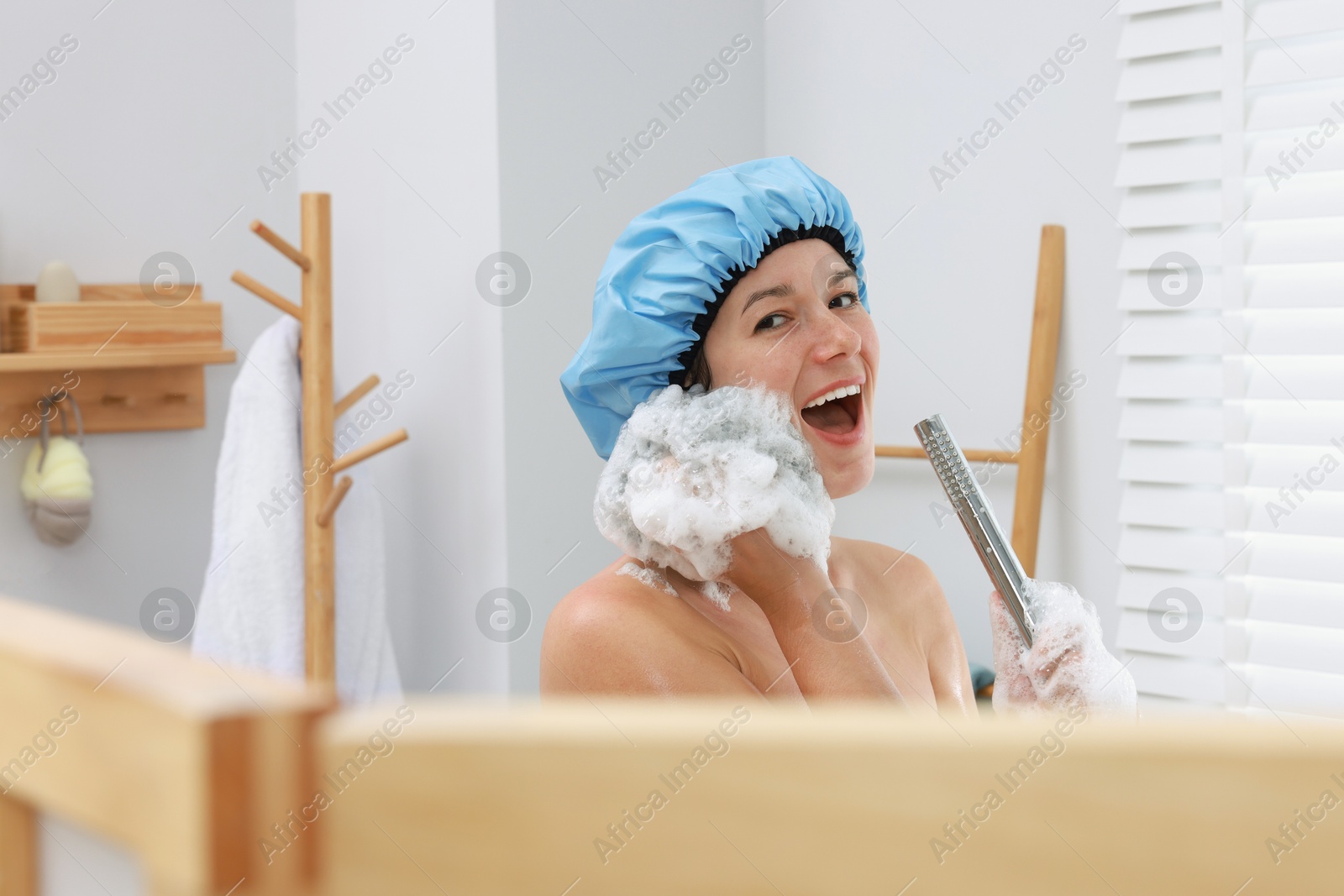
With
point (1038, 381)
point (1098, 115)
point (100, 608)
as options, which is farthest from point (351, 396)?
point (1098, 115)

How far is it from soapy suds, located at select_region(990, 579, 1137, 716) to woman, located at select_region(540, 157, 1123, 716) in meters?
0.05

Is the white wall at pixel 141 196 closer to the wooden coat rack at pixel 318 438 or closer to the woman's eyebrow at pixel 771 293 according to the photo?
the wooden coat rack at pixel 318 438

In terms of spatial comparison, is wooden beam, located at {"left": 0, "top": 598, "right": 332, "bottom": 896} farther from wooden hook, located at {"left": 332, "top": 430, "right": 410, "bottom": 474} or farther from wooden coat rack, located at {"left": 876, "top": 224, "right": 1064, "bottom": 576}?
wooden coat rack, located at {"left": 876, "top": 224, "right": 1064, "bottom": 576}

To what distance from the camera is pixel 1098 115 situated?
1.46 meters

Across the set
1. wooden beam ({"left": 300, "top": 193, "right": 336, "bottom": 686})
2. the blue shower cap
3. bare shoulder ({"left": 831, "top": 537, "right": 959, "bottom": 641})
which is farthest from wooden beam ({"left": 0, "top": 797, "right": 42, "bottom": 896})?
wooden beam ({"left": 300, "top": 193, "right": 336, "bottom": 686})

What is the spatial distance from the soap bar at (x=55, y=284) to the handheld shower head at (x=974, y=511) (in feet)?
4.06

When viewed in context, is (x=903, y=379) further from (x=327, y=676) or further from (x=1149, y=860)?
(x=1149, y=860)

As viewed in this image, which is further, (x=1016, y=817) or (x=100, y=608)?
(x=100, y=608)

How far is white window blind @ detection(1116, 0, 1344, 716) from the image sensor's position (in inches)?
51.1

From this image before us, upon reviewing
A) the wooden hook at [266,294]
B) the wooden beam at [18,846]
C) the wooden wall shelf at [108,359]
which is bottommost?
the wooden beam at [18,846]

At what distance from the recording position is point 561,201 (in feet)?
5.19

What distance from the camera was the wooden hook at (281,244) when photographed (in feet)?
4.34

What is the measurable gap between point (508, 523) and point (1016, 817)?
140 centimetres

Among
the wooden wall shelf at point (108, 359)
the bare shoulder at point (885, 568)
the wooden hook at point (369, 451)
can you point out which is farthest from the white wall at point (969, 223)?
the wooden wall shelf at point (108, 359)
